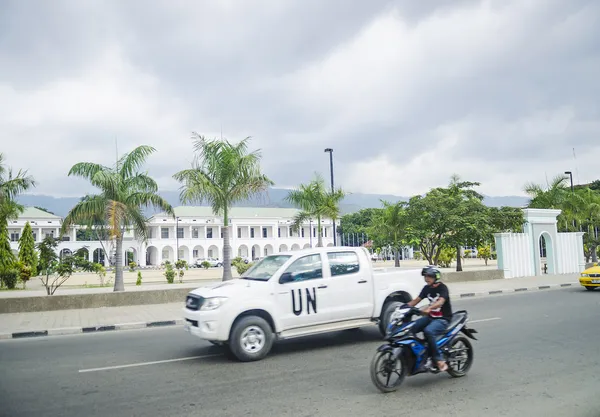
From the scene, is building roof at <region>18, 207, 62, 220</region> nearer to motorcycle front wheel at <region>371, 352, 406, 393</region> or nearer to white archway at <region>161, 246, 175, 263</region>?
white archway at <region>161, 246, 175, 263</region>

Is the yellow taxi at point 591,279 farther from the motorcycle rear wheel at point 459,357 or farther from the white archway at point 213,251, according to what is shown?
the white archway at point 213,251

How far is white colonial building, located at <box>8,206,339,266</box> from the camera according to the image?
8506 centimetres

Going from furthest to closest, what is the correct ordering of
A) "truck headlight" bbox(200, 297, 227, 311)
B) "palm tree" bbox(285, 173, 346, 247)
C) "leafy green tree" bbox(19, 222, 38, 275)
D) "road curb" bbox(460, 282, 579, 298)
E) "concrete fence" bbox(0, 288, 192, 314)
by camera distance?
"leafy green tree" bbox(19, 222, 38, 275), "palm tree" bbox(285, 173, 346, 247), "road curb" bbox(460, 282, 579, 298), "concrete fence" bbox(0, 288, 192, 314), "truck headlight" bbox(200, 297, 227, 311)

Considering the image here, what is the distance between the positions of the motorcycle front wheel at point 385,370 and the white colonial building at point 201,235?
7866cm

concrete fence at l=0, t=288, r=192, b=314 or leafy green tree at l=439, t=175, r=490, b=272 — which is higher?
leafy green tree at l=439, t=175, r=490, b=272

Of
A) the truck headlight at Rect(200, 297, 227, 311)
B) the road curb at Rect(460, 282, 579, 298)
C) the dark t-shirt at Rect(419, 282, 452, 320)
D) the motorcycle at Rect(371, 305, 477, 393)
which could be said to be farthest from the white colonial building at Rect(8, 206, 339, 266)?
the dark t-shirt at Rect(419, 282, 452, 320)

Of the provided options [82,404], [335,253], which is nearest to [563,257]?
[335,253]

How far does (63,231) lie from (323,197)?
12105 millimetres

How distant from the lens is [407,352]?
5941 millimetres

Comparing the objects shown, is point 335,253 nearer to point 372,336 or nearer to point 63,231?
point 372,336

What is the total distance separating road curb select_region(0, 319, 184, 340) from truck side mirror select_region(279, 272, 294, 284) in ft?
19.2

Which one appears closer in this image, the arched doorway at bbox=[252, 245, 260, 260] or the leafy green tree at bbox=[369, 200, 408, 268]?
the leafy green tree at bbox=[369, 200, 408, 268]

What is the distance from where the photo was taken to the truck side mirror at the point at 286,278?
8.04 meters

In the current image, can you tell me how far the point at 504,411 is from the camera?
512 centimetres
